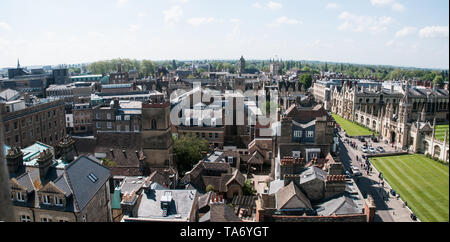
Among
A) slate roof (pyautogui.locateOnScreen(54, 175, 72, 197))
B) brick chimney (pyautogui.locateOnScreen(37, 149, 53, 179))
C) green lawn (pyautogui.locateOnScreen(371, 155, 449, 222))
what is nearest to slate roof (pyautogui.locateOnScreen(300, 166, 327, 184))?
green lawn (pyautogui.locateOnScreen(371, 155, 449, 222))

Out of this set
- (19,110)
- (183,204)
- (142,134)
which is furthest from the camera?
(19,110)

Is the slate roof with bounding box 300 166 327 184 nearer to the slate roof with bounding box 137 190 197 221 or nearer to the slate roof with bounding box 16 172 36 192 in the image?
the slate roof with bounding box 137 190 197 221

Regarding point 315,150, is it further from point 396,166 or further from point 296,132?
point 396,166

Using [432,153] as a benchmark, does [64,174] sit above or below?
above

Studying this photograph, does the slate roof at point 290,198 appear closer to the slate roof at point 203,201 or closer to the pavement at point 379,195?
the slate roof at point 203,201

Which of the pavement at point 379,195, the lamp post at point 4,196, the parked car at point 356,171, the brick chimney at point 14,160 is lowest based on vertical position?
the pavement at point 379,195

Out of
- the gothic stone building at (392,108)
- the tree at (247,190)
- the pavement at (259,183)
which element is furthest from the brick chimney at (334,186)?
the gothic stone building at (392,108)

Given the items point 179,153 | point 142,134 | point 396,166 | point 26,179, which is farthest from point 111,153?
point 396,166
